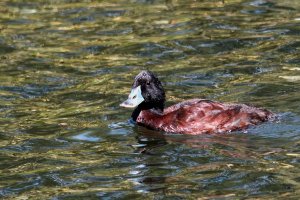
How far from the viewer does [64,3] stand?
2005 centimetres

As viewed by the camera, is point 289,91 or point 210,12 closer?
point 289,91

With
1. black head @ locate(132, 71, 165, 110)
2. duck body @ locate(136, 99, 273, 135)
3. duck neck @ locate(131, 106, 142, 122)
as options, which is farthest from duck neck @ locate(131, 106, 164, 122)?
duck body @ locate(136, 99, 273, 135)

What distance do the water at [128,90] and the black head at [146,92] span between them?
0.36 m

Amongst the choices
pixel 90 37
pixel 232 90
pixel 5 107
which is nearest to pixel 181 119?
pixel 232 90

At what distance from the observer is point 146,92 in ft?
38.8

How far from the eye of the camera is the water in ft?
31.0

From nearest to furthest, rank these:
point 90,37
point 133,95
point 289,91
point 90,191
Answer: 1. point 90,191
2. point 133,95
3. point 289,91
4. point 90,37

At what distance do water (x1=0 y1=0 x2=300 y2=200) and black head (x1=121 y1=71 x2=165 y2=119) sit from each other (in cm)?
36

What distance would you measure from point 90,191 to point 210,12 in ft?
31.3

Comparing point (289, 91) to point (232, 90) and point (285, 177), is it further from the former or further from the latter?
point (285, 177)

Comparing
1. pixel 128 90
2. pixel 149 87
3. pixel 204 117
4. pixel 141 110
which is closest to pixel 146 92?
pixel 149 87

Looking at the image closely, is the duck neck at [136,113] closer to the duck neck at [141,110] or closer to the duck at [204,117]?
the duck neck at [141,110]

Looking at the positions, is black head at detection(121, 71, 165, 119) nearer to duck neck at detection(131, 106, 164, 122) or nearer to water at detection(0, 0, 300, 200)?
duck neck at detection(131, 106, 164, 122)

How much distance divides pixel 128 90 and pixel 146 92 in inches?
72.8
